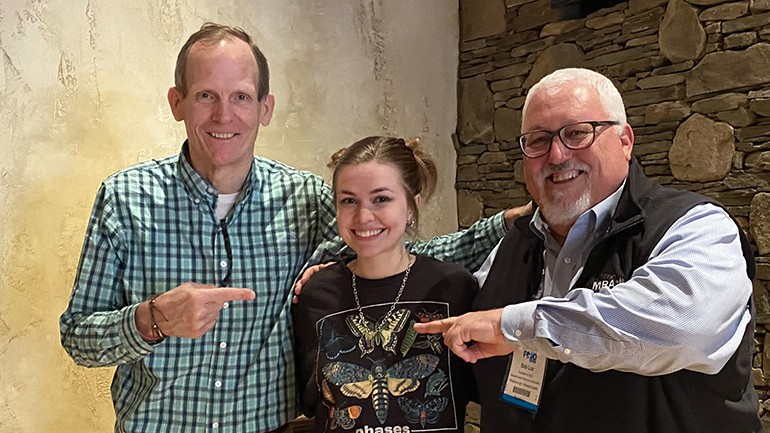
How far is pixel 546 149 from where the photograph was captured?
5.68 ft

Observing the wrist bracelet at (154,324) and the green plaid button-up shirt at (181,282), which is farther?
the green plaid button-up shirt at (181,282)

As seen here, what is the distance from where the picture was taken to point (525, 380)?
1693 millimetres

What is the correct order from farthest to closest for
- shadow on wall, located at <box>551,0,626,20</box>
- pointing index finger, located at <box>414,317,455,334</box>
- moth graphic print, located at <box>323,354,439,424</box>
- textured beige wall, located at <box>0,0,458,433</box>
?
1. shadow on wall, located at <box>551,0,626,20</box>
2. textured beige wall, located at <box>0,0,458,433</box>
3. moth graphic print, located at <box>323,354,439,424</box>
4. pointing index finger, located at <box>414,317,455,334</box>

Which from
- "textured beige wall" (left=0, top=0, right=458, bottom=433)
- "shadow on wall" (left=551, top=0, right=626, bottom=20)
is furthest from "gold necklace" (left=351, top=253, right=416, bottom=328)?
"shadow on wall" (left=551, top=0, right=626, bottom=20)

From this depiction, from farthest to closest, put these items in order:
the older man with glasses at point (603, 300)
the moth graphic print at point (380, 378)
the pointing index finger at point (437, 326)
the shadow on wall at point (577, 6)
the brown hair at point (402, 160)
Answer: the shadow on wall at point (577, 6), the brown hair at point (402, 160), the moth graphic print at point (380, 378), the pointing index finger at point (437, 326), the older man with glasses at point (603, 300)

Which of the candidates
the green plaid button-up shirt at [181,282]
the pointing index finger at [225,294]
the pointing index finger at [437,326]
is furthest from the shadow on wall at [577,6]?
the pointing index finger at [225,294]

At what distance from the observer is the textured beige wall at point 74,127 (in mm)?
2635

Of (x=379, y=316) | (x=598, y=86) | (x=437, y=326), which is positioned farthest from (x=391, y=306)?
(x=598, y=86)

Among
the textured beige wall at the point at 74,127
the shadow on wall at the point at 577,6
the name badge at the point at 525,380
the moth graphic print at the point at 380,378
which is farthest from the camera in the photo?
the shadow on wall at the point at 577,6

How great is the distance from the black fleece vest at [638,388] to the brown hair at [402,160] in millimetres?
478

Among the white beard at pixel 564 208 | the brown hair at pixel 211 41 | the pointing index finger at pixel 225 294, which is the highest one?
the brown hair at pixel 211 41

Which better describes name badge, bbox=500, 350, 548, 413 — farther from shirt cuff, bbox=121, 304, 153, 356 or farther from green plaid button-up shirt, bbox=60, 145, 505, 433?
shirt cuff, bbox=121, 304, 153, 356

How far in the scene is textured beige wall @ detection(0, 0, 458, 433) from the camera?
2.63 meters

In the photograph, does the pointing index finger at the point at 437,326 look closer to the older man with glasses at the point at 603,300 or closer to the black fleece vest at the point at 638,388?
the older man with glasses at the point at 603,300
